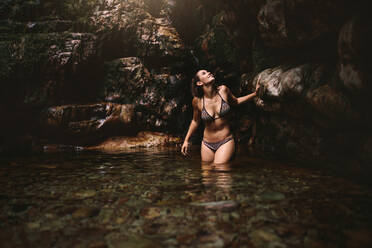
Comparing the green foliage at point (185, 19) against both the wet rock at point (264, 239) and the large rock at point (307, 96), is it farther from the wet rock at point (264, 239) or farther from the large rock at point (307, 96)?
the wet rock at point (264, 239)

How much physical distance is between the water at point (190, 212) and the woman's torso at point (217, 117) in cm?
139

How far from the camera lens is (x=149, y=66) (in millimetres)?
11867

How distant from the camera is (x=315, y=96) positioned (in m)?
4.39

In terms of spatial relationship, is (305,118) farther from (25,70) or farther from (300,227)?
(25,70)

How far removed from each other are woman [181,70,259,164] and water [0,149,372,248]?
120 centimetres

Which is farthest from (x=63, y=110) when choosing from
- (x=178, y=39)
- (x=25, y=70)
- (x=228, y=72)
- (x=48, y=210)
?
(x=48, y=210)

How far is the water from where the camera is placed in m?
1.68

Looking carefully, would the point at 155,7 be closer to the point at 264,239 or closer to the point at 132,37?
the point at 132,37

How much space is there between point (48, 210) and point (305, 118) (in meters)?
5.13

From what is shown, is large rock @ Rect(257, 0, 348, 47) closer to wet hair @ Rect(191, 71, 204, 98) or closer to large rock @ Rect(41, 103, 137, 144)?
wet hair @ Rect(191, 71, 204, 98)

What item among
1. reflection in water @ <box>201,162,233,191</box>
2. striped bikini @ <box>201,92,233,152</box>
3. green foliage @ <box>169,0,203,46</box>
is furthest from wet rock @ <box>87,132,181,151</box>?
reflection in water @ <box>201,162,233,191</box>

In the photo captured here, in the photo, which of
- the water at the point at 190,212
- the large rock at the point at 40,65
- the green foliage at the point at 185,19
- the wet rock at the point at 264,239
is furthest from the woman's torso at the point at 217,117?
the green foliage at the point at 185,19

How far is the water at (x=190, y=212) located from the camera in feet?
5.50

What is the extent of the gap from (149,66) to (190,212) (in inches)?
415
